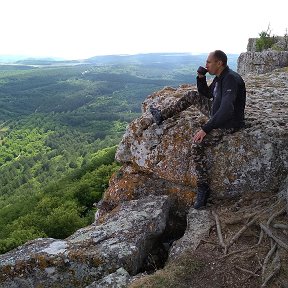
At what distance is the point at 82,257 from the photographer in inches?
316

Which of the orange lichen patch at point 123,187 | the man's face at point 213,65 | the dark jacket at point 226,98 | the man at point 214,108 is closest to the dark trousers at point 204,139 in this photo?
the man at point 214,108

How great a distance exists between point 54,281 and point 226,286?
371 cm

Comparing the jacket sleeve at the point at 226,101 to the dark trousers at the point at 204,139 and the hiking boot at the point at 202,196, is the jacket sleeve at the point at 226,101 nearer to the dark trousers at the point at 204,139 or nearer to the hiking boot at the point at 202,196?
the dark trousers at the point at 204,139

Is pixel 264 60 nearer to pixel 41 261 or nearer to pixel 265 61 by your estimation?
pixel 265 61

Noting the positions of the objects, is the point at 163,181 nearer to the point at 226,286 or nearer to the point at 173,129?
the point at 173,129

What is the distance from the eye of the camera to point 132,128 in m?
11.9

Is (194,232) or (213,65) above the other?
(213,65)

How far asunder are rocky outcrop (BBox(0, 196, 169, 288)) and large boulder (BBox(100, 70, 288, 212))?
1869 mm

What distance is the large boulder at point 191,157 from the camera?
9562mm

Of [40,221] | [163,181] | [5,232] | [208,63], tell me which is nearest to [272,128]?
[208,63]

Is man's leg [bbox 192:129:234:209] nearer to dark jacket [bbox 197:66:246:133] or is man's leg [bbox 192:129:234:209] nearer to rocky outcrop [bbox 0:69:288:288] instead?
rocky outcrop [bbox 0:69:288:288]

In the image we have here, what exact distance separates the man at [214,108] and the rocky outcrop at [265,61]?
43.2 feet

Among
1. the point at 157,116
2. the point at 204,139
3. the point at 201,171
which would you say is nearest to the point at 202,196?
the point at 201,171

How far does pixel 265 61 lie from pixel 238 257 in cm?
1730
